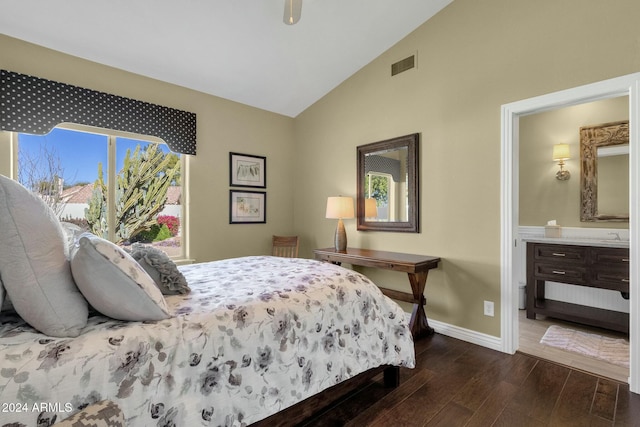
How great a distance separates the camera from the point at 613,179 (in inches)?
130

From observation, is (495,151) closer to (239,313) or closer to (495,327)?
(495,327)

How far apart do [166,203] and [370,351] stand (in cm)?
277

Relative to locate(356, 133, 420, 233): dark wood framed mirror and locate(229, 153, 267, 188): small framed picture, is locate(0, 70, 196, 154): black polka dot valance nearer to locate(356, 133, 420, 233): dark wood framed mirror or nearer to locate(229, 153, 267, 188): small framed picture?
locate(229, 153, 267, 188): small framed picture

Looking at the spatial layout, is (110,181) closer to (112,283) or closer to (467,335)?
(112,283)

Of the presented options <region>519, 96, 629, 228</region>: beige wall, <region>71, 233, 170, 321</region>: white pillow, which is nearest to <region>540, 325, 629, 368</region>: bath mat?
<region>519, 96, 629, 228</region>: beige wall

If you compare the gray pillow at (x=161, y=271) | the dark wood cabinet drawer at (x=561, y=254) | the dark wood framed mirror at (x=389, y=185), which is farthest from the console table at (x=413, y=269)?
the gray pillow at (x=161, y=271)

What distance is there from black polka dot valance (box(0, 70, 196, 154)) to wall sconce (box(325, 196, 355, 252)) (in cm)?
173

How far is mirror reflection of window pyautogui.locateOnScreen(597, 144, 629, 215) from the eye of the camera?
3.22 metres

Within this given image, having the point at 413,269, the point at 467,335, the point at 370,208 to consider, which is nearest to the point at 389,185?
the point at 370,208

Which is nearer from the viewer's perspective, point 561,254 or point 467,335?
point 467,335

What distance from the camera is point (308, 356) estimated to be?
1.57m

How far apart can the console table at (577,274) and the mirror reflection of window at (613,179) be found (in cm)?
71

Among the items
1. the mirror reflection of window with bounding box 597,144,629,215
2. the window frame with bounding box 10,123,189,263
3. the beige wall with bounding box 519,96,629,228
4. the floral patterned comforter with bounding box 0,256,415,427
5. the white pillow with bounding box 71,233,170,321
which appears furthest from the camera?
the beige wall with bounding box 519,96,629,228

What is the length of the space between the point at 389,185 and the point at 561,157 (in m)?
2.08
